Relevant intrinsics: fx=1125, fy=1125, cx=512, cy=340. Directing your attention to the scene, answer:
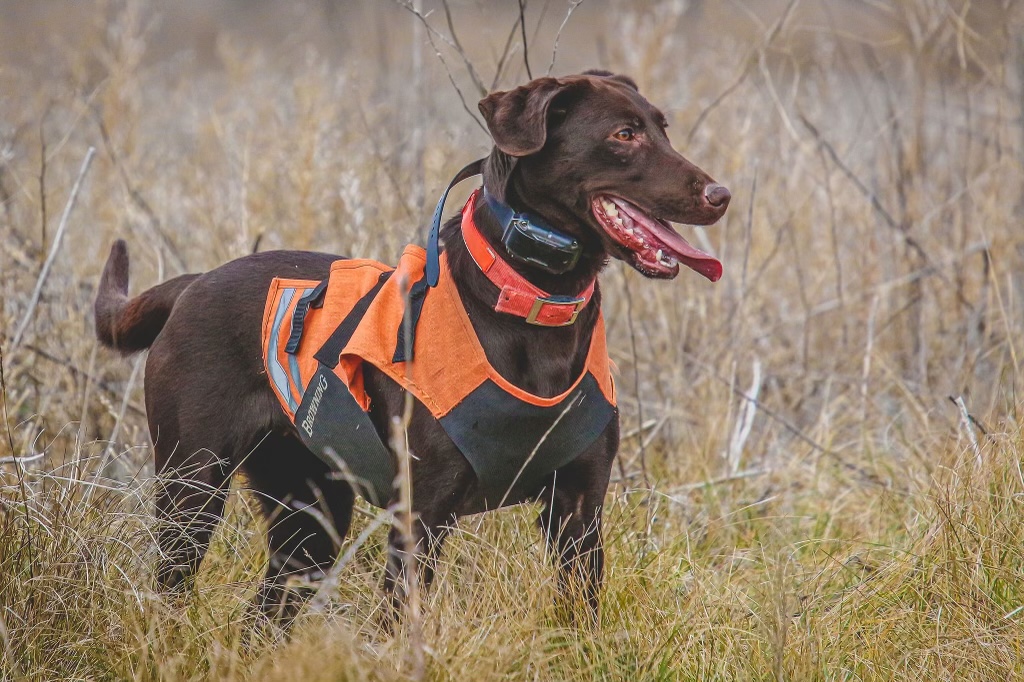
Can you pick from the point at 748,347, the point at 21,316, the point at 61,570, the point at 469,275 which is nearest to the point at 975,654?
the point at 469,275

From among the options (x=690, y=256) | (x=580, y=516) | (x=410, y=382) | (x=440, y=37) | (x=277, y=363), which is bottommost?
(x=580, y=516)

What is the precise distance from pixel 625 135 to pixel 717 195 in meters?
0.27

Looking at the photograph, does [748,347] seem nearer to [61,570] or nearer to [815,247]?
[815,247]

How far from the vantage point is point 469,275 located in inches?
103

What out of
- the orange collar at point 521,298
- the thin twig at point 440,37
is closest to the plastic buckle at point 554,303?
the orange collar at point 521,298

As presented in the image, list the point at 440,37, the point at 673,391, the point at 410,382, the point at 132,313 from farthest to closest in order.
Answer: the point at 673,391, the point at 440,37, the point at 132,313, the point at 410,382

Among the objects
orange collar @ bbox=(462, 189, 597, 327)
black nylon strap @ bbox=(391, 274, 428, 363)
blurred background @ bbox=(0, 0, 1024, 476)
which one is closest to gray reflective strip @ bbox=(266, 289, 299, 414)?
black nylon strap @ bbox=(391, 274, 428, 363)

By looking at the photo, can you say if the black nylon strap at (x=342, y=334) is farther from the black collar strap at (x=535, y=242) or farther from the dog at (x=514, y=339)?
the black collar strap at (x=535, y=242)

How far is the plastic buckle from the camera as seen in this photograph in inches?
99.3

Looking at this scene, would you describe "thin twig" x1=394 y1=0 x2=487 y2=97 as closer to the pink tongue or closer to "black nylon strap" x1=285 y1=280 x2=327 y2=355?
"black nylon strap" x1=285 y1=280 x2=327 y2=355

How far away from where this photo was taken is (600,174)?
2549mm

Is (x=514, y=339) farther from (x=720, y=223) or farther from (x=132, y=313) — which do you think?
(x=720, y=223)

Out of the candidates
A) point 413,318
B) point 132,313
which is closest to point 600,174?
point 413,318

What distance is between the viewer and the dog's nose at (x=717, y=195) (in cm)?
246
